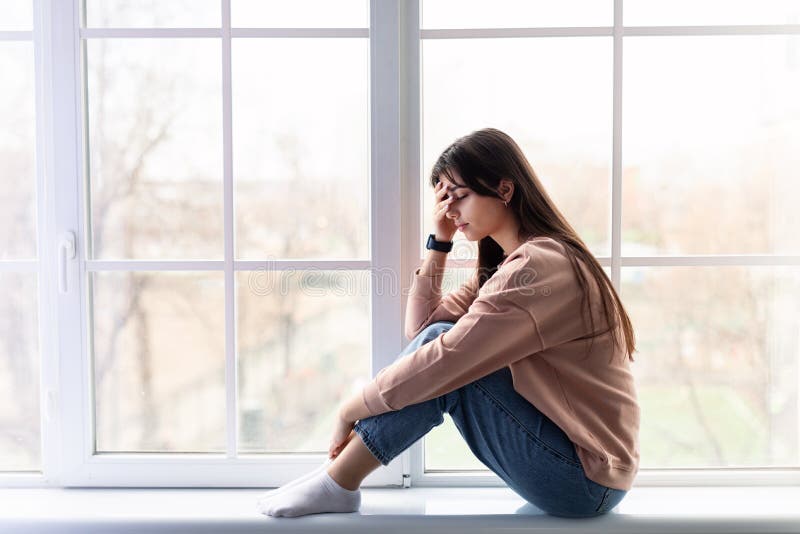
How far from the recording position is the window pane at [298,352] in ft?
5.45

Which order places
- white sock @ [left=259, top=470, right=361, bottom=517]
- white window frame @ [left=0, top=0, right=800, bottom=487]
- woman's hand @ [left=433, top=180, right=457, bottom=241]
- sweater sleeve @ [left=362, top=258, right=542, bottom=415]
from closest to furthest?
sweater sleeve @ [left=362, top=258, right=542, bottom=415], white sock @ [left=259, top=470, right=361, bottom=517], woman's hand @ [left=433, top=180, right=457, bottom=241], white window frame @ [left=0, top=0, right=800, bottom=487]

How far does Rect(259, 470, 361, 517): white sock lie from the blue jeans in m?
0.13

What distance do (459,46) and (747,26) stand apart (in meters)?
0.71

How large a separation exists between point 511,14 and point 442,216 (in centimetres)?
55

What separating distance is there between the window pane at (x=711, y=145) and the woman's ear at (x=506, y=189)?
39 centimetres

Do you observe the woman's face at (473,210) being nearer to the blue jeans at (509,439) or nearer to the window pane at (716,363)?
the blue jeans at (509,439)

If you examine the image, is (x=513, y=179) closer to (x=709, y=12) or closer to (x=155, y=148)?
(x=709, y=12)

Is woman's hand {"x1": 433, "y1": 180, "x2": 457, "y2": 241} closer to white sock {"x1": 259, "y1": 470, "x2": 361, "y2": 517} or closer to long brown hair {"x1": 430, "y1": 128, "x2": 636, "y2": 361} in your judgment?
long brown hair {"x1": 430, "y1": 128, "x2": 636, "y2": 361}

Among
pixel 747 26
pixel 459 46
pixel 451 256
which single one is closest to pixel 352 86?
pixel 459 46

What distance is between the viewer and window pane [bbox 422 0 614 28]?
1.62 metres

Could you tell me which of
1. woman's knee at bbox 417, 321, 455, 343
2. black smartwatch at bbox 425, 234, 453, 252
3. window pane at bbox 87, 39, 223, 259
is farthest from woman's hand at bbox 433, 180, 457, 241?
window pane at bbox 87, 39, 223, 259

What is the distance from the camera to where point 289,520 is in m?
1.37

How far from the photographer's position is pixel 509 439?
1320 mm

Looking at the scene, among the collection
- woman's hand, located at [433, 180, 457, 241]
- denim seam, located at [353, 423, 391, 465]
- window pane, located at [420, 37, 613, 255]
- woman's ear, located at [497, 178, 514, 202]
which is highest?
window pane, located at [420, 37, 613, 255]
